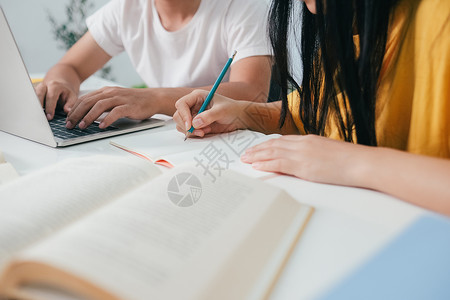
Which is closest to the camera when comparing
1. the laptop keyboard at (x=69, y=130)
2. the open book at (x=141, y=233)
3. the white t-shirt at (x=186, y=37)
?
the open book at (x=141, y=233)

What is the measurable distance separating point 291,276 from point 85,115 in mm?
573

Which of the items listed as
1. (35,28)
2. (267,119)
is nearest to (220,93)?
(267,119)

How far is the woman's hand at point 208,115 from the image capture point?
0.70 m

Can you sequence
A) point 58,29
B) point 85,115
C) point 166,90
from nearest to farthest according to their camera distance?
point 85,115
point 166,90
point 58,29

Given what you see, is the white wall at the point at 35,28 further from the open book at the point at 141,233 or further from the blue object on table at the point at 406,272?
the blue object on table at the point at 406,272

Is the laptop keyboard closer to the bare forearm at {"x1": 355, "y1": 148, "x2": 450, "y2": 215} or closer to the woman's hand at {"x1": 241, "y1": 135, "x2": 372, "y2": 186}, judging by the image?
the woman's hand at {"x1": 241, "y1": 135, "x2": 372, "y2": 186}

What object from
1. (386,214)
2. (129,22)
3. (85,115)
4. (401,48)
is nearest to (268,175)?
(386,214)

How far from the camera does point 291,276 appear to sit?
32cm

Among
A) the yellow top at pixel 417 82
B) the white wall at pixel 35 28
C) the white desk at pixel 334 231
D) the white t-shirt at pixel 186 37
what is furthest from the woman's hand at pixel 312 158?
the white wall at pixel 35 28

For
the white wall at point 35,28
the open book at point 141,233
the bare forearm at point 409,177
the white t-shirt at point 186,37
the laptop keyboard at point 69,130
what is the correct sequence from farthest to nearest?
the white wall at point 35,28
the white t-shirt at point 186,37
the laptop keyboard at point 69,130
the bare forearm at point 409,177
the open book at point 141,233

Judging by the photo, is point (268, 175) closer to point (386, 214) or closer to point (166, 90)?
point (386, 214)

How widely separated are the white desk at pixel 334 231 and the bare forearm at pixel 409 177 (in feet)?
0.04

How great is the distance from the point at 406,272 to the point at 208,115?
17.7 inches

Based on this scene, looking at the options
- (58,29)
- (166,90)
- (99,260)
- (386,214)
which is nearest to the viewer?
(99,260)
